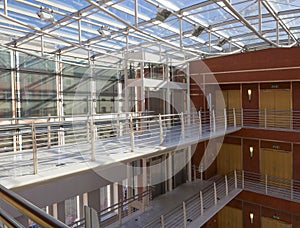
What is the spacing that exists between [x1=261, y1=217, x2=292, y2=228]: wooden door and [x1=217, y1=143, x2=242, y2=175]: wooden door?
1111mm

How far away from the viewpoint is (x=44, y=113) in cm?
493

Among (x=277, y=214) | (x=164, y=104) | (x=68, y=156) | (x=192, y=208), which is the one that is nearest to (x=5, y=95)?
(x=68, y=156)

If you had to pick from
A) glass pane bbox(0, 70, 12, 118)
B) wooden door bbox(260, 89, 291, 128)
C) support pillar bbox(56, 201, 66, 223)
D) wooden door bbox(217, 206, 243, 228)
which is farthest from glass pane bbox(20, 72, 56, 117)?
wooden door bbox(260, 89, 291, 128)

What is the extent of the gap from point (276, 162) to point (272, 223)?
119 cm

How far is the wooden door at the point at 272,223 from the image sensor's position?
16.2 ft

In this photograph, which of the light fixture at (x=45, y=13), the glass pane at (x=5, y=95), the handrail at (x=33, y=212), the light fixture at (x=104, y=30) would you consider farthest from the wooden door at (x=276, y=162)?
the handrail at (x=33, y=212)

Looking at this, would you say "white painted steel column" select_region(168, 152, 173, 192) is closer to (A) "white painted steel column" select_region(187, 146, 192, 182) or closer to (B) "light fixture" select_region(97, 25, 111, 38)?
(A) "white painted steel column" select_region(187, 146, 192, 182)

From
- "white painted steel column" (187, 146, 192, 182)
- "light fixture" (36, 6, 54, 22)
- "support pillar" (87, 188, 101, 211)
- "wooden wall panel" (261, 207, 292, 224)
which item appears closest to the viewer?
"light fixture" (36, 6, 54, 22)

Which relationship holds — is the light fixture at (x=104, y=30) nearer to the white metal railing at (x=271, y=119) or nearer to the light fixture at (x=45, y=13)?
the light fixture at (x=45, y=13)

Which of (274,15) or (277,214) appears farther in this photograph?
(277,214)

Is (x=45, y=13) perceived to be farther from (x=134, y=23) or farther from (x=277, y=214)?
(x=277, y=214)

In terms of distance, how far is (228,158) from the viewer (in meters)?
5.83

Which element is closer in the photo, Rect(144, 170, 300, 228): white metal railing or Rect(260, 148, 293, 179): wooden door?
Rect(144, 170, 300, 228): white metal railing

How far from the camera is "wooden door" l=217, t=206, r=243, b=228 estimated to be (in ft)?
17.8
